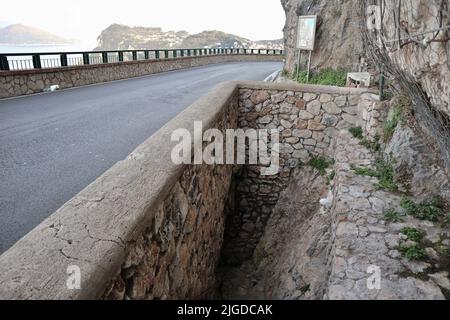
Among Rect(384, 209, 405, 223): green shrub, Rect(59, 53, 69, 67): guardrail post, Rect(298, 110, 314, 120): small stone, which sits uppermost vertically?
Rect(59, 53, 69, 67): guardrail post

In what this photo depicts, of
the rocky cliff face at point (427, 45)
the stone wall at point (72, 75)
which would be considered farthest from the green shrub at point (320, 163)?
the stone wall at point (72, 75)

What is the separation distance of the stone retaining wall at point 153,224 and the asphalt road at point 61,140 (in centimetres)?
135

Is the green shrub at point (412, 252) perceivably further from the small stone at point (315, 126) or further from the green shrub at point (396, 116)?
the small stone at point (315, 126)

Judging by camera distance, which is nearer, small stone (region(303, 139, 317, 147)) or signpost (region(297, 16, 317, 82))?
small stone (region(303, 139, 317, 147))

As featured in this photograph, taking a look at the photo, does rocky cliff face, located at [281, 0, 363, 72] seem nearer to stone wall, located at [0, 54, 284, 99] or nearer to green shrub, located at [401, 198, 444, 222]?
green shrub, located at [401, 198, 444, 222]

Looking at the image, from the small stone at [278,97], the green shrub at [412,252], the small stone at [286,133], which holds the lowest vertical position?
the small stone at [286,133]

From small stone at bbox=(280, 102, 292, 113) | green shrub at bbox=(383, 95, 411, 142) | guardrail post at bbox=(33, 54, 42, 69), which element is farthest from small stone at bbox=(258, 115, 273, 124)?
guardrail post at bbox=(33, 54, 42, 69)

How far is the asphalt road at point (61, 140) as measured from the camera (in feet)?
13.2

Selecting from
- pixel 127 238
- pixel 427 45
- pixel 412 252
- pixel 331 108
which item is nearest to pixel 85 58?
pixel 331 108

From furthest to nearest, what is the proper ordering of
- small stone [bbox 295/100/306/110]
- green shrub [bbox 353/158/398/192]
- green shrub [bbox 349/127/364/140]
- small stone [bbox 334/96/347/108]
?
small stone [bbox 295/100/306/110] < small stone [bbox 334/96/347/108] < green shrub [bbox 349/127/364/140] < green shrub [bbox 353/158/398/192]

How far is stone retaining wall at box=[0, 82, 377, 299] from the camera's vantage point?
188 cm

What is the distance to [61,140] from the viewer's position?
20.6 feet

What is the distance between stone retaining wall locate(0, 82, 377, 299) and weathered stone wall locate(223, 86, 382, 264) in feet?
0.10

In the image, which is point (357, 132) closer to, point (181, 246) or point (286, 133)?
point (286, 133)
